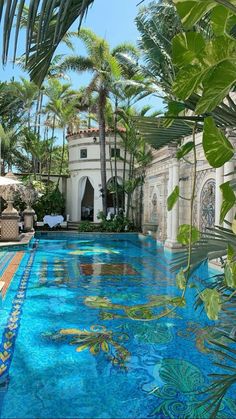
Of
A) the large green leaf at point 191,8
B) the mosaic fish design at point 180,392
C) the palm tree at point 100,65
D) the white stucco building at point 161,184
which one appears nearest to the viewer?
the large green leaf at point 191,8

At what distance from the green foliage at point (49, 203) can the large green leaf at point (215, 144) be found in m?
21.2

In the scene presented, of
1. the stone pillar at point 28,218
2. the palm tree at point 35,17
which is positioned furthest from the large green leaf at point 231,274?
the stone pillar at point 28,218

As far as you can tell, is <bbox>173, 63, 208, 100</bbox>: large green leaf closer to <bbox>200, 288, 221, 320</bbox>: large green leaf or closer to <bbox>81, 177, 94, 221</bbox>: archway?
<bbox>200, 288, 221, 320</bbox>: large green leaf

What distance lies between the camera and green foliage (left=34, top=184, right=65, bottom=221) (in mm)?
21797

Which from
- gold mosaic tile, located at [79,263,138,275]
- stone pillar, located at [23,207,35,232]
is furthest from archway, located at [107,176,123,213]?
gold mosaic tile, located at [79,263,138,275]

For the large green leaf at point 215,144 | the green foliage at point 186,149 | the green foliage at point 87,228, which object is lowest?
the green foliage at point 87,228

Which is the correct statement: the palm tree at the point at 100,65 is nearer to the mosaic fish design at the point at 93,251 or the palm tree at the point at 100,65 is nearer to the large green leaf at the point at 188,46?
the mosaic fish design at the point at 93,251

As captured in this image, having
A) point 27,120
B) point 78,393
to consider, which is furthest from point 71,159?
point 78,393

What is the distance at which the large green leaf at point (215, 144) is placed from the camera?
0.89m

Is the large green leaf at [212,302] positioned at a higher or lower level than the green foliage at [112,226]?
higher

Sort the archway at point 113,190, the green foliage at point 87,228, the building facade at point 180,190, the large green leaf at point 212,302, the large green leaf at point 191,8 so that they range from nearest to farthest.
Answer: the large green leaf at point 191,8 < the large green leaf at point 212,302 < the building facade at point 180,190 < the green foliage at point 87,228 < the archway at point 113,190

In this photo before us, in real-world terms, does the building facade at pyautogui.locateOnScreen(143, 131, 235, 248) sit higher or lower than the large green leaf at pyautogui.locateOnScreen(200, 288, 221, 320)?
higher

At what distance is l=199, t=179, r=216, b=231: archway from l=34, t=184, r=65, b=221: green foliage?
40.2ft

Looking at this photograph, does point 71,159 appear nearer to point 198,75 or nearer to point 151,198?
point 151,198
